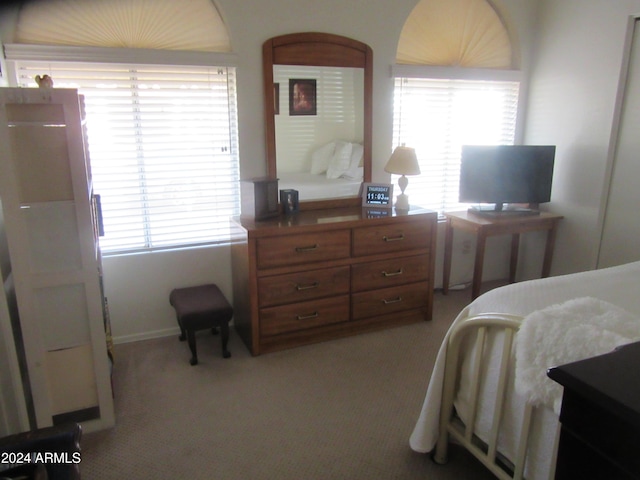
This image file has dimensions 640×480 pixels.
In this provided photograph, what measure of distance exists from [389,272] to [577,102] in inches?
80.9

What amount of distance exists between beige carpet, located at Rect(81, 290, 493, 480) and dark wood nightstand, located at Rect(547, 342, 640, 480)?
4.02 feet

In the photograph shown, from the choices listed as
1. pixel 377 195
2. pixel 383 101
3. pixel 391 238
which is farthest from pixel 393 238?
pixel 383 101

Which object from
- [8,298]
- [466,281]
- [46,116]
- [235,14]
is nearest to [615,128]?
[466,281]

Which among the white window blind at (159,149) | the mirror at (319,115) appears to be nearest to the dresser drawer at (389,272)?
the mirror at (319,115)

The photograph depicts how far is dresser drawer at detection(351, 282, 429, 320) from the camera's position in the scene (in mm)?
3039

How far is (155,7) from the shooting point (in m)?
2.76

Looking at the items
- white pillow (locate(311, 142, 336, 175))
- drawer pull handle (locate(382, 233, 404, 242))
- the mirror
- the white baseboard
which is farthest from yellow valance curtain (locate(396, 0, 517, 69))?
the white baseboard

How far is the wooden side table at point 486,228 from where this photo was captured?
3.34 m

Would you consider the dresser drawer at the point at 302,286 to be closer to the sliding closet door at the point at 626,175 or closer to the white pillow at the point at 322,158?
the white pillow at the point at 322,158

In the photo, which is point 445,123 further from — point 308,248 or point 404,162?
point 308,248

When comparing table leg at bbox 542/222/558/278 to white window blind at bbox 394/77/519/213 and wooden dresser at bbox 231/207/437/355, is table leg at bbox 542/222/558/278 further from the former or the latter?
wooden dresser at bbox 231/207/437/355

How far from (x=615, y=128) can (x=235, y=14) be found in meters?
2.79

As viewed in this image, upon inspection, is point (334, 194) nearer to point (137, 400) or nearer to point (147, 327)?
point (147, 327)

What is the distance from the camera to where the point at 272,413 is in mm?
2268
